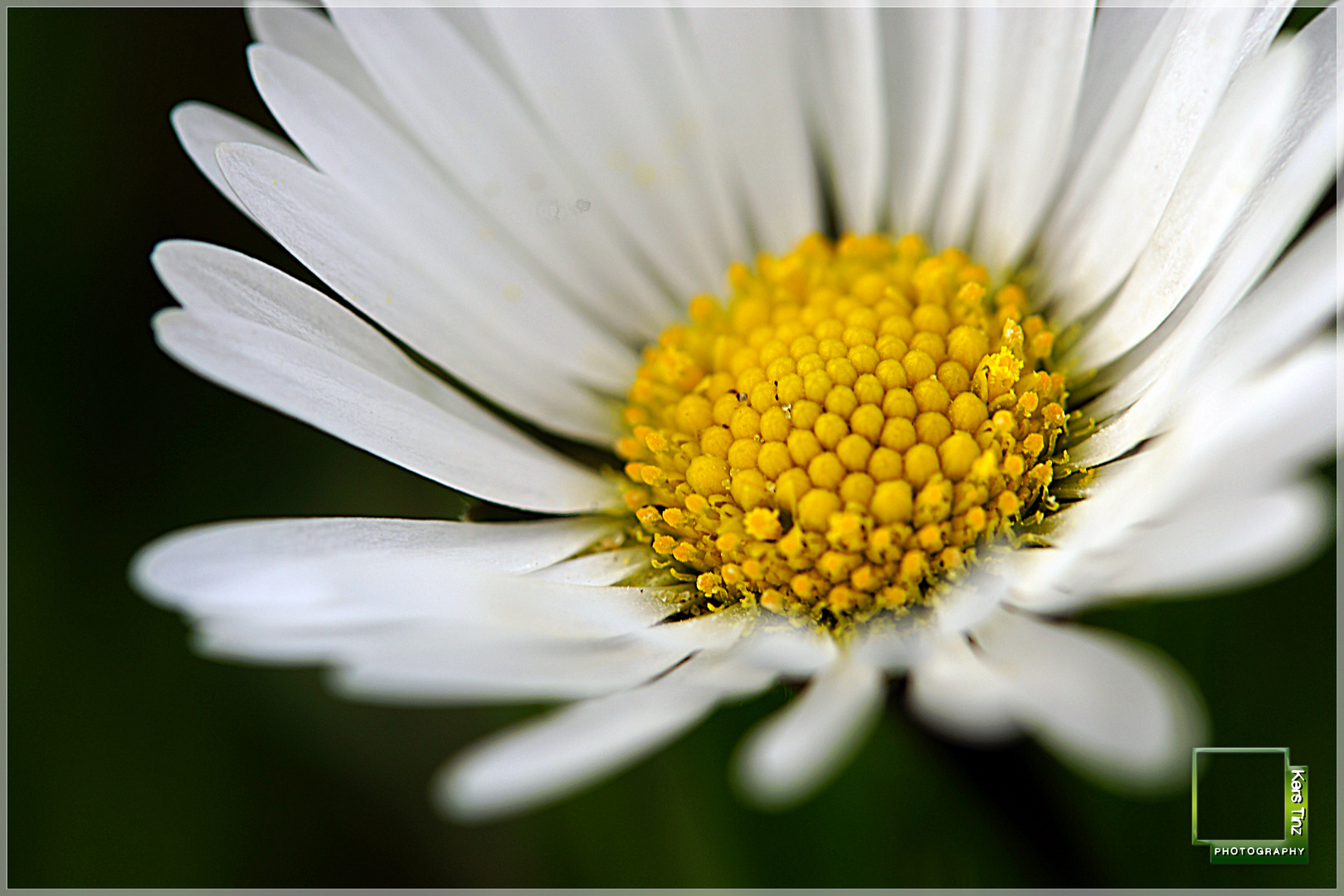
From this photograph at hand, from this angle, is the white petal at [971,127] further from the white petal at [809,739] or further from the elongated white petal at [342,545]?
the white petal at [809,739]

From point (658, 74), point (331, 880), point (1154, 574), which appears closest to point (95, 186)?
point (658, 74)

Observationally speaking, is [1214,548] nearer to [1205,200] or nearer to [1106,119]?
[1205,200]

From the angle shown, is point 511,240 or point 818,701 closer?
point 818,701

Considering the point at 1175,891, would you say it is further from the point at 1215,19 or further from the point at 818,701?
the point at 1215,19

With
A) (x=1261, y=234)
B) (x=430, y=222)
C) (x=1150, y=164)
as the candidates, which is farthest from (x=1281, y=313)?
(x=430, y=222)

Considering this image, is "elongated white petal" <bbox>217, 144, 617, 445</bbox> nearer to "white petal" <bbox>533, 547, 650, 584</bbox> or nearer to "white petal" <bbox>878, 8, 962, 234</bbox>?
"white petal" <bbox>533, 547, 650, 584</bbox>

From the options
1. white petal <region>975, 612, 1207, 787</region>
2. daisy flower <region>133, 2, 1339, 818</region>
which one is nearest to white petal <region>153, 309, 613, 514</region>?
daisy flower <region>133, 2, 1339, 818</region>

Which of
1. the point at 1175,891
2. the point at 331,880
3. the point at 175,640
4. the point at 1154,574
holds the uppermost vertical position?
the point at 1154,574

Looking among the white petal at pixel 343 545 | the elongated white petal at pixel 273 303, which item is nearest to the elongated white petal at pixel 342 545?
the white petal at pixel 343 545
